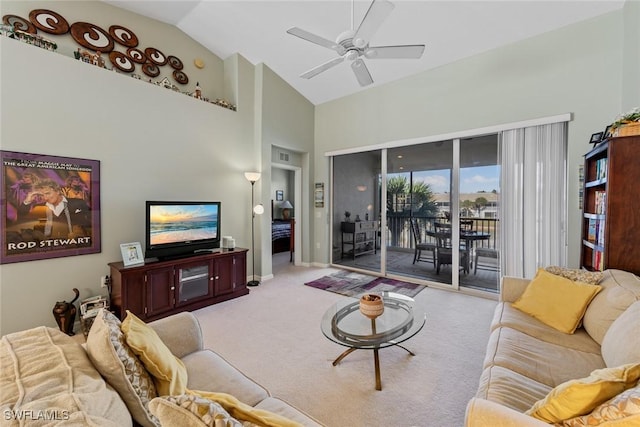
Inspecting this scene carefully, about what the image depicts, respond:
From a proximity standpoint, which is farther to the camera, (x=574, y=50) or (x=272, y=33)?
(x=272, y=33)

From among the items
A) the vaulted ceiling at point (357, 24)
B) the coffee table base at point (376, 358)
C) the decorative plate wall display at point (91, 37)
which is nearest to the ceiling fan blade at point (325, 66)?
the vaulted ceiling at point (357, 24)

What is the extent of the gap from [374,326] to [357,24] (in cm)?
355

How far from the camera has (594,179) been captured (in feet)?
9.19

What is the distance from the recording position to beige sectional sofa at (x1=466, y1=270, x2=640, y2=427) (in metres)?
0.96

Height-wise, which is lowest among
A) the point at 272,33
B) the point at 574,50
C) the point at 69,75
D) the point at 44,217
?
the point at 44,217

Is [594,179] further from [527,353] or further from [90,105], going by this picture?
[90,105]

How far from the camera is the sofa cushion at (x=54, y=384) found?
0.69 meters

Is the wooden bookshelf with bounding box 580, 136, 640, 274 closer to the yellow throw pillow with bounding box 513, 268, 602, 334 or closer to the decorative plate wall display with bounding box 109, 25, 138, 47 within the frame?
the yellow throw pillow with bounding box 513, 268, 602, 334

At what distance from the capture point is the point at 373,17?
2.21 meters

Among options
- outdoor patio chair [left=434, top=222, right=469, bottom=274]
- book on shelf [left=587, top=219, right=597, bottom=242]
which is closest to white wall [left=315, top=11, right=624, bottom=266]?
book on shelf [left=587, top=219, right=597, bottom=242]

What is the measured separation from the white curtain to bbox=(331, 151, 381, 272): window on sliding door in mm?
2006

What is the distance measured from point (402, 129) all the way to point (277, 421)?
176 inches

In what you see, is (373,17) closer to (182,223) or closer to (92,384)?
(92,384)

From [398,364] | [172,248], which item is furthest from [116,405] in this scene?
[172,248]
